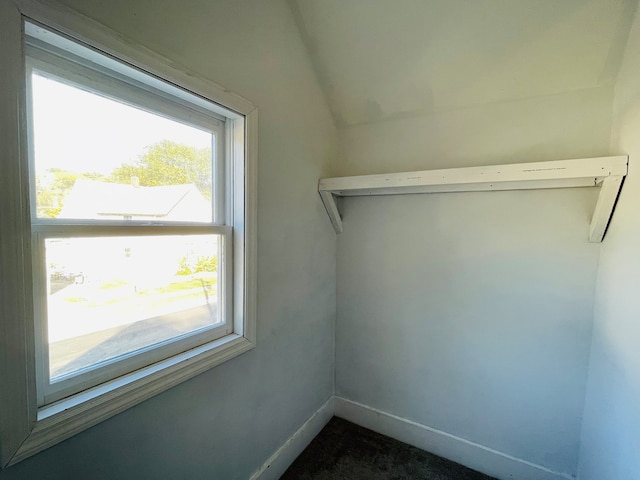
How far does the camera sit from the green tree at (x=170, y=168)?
1.03m

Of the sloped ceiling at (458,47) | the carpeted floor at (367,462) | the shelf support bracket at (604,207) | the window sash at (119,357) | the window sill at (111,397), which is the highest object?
the sloped ceiling at (458,47)

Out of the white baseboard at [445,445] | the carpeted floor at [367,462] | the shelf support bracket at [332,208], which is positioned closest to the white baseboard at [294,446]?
the carpeted floor at [367,462]

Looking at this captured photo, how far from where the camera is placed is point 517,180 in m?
1.37

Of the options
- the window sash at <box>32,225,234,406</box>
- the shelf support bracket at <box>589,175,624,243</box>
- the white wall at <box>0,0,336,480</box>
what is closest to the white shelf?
the shelf support bracket at <box>589,175,624,243</box>

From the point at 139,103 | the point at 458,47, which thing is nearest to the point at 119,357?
the point at 139,103

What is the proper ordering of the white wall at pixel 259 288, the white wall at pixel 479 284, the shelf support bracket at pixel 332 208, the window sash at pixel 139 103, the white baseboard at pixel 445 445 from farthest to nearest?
the shelf support bracket at pixel 332 208 → the white baseboard at pixel 445 445 → the white wall at pixel 479 284 → the white wall at pixel 259 288 → the window sash at pixel 139 103

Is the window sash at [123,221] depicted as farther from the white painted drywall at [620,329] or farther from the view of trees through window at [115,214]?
the white painted drywall at [620,329]

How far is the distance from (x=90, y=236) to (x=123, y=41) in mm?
623

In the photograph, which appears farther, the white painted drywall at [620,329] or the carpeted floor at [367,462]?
the carpeted floor at [367,462]

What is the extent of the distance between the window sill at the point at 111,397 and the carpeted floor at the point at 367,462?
1039 mm

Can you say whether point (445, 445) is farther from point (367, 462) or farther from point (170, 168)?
point (170, 168)

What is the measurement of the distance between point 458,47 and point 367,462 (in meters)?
2.46

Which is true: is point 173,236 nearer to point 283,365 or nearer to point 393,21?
point 283,365

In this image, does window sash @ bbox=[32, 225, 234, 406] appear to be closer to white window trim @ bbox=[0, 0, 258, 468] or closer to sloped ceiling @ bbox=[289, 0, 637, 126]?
white window trim @ bbox=[0, 0, 258, 468]
